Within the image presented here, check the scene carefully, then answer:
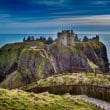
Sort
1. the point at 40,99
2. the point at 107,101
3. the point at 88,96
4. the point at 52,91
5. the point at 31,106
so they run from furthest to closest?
the point at 52,91
the point at 88,96
the point at 107,101
the point at 40,99
the point at 31,106

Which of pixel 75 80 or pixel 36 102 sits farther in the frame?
pixel 75 80

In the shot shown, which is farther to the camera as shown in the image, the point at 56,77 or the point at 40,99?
the point at 56,77

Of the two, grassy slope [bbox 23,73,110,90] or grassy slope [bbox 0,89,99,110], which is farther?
grassy slope [bbox 23,73,110,90]

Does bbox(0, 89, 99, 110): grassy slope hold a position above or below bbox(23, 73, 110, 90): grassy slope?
below

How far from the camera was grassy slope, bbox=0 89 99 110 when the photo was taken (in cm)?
2841

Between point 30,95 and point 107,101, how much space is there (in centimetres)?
1031

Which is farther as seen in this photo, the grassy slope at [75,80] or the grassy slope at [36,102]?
the grassy slope at [75,80]

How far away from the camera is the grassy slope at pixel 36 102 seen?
2841 cm

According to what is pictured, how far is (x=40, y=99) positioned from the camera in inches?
1212

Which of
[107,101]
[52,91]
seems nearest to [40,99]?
[107,101]

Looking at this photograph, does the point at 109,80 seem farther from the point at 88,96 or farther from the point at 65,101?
the point at 65,101

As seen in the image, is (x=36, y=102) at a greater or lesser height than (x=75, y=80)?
lesser

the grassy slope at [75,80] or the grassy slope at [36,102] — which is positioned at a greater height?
the grassy slope at [75,80]

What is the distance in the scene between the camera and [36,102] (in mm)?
29625
